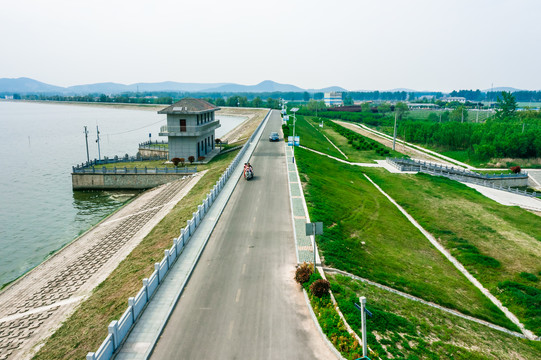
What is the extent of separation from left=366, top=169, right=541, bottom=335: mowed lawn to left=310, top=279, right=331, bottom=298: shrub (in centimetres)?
1310

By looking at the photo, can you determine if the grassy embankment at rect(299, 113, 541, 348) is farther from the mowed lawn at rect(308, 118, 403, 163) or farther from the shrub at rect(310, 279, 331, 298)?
the mowed lawn at rect(308, 118, 403, 163)

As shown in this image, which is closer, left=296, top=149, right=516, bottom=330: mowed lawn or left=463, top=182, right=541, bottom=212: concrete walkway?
left=296, top=149, right=516, bottom=330: mowed lawn

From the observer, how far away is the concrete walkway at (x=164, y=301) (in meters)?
14.4

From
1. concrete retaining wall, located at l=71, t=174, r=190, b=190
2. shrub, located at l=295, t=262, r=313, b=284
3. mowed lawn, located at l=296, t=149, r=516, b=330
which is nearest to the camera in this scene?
shrub, located at l=295, t=262, r=313, b=284

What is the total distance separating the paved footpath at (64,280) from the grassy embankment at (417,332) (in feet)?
50.6

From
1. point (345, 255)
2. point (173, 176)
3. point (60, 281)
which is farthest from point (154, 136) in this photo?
point (345, 255)

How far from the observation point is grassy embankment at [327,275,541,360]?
48.8 ft

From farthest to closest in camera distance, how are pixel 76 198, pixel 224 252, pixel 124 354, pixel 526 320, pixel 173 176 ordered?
1. pixel 173 176
2. pixel 76 198
3. pixel 224 252
4. pixel 526 320
5. pixel 124 354

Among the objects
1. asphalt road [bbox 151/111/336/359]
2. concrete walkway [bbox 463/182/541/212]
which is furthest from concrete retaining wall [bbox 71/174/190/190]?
concrete walkway [bbox 463/182/541/212]

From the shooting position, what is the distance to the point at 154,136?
398 ft

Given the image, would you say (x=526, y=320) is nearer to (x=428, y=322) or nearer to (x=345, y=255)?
(x=428, y=322)

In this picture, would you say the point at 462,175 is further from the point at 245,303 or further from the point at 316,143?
the point at 245,303

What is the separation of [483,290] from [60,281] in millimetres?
29576

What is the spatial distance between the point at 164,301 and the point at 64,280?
487 inches
